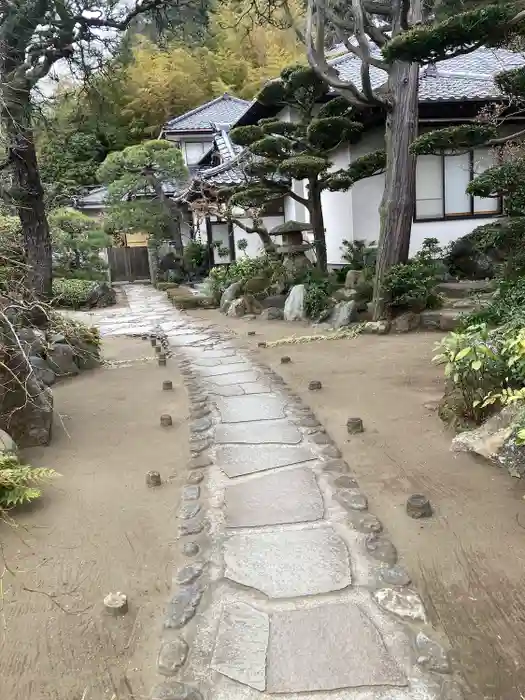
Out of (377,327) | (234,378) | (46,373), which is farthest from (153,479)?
(377,327)

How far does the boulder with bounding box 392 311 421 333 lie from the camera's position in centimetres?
948

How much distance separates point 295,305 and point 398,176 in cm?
322

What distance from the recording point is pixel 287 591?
9.62ft

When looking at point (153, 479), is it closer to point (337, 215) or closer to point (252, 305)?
point (252, 305)

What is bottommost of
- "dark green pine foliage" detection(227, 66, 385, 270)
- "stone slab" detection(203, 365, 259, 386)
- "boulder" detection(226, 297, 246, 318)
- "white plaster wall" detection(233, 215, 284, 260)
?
"stone slab" detection(203, 365, 259, 386)

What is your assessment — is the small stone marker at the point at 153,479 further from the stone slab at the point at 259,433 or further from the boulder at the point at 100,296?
the boulder at the point at 100,296

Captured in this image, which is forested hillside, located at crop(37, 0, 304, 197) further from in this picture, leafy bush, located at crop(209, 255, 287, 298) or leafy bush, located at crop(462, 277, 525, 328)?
leafy bush, located at crop(462, 277, 525, 328)

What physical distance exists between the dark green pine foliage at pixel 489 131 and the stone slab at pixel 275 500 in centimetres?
451

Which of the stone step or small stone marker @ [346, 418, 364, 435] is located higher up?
the stone step

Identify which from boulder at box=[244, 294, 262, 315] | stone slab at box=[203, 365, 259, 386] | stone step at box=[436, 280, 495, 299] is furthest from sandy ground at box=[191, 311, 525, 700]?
boulder at box=[244, 294, 262, 315]

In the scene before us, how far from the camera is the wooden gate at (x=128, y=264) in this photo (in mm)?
25688

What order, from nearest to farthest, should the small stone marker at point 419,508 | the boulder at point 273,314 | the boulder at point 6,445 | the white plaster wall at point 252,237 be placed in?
1. the small stone marker at point 419,508
2. the boulder at point 6,445
3. the boulder at point 273,314
4. the white plaster wall at point 252,237

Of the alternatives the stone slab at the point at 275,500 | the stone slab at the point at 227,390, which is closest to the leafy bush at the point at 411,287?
the stone slab at the point at 227,390

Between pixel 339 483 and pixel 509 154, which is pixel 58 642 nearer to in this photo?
pixel 339 483
